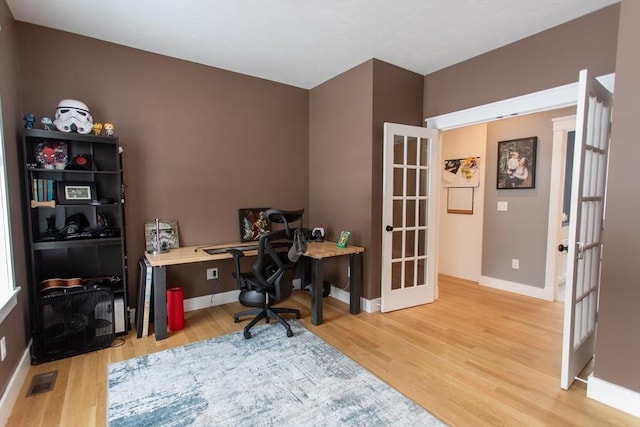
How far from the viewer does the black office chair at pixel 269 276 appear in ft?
8.89

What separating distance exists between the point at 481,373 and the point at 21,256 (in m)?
3.43

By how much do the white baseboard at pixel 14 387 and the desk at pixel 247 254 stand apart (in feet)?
2.70

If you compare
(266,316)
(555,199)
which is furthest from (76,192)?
(555,199)

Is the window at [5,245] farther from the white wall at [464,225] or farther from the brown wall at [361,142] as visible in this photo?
the white wall at [464,225]

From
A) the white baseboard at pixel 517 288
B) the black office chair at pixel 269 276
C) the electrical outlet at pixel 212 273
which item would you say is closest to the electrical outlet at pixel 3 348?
the black office chair at pixel 269 276

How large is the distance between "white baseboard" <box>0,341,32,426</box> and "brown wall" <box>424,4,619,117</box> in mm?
4184

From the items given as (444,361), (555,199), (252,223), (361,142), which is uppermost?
(361,142)

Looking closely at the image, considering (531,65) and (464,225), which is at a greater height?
(531,65)

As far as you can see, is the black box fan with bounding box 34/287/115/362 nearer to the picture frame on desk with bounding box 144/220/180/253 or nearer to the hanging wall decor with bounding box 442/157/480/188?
the picture frame on desk with bounding box 144/220/180/253

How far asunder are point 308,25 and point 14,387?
3.25 m

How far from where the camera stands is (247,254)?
10.1 ft

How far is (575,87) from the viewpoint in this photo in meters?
2.47

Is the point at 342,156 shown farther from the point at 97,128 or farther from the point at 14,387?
the point at 14,387

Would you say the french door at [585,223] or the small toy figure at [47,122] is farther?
the small toy figure at [47,122]
